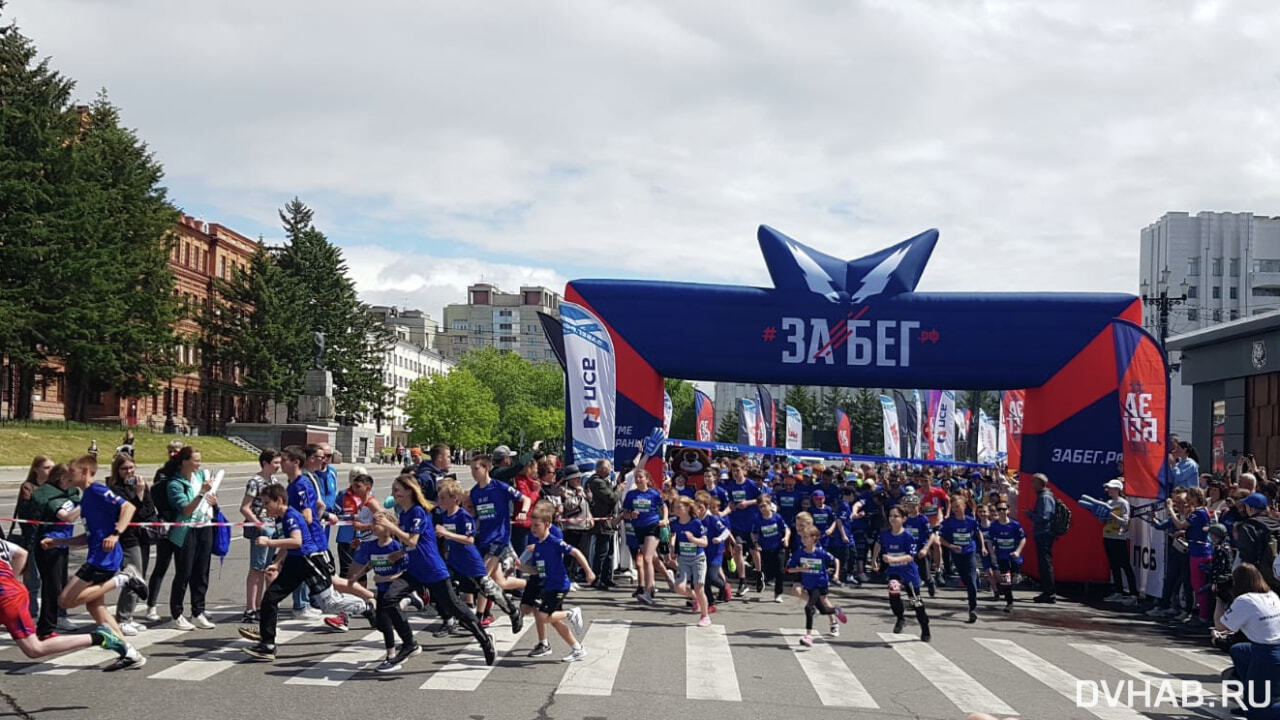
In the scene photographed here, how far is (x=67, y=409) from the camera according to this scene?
194ft

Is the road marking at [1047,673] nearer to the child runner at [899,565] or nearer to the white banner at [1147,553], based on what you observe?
the child runner at [899,565]

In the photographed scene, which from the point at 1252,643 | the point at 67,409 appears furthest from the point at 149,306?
the point at 1252,643

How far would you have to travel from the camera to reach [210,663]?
9773mm

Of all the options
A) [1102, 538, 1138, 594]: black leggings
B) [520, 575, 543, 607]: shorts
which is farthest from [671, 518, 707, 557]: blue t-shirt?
[1102, 538, 1138, 594]: black leggings

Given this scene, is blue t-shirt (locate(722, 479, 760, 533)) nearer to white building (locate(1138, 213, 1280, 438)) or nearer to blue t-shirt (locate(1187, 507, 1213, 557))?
blue t-shirt (locate(1187, 507, 1213, 557))

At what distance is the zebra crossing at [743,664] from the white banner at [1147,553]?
3617 millimetres

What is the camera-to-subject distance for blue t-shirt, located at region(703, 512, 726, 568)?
47.8 feet

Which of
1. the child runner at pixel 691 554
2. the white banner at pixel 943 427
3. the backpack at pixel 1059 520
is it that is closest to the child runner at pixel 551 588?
the child runner at pixel 691 554

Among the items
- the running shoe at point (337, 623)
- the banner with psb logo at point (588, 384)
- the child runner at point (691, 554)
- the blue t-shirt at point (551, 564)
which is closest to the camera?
the blue t-shirt at point (551, 564)

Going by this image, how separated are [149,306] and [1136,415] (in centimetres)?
5370

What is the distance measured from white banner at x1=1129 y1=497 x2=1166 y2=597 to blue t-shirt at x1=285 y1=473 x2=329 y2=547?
40.4ft

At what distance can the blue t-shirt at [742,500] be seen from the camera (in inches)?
677

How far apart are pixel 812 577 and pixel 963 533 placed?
3434mm

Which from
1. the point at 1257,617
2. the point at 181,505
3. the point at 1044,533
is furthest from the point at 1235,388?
the point at 181,505
